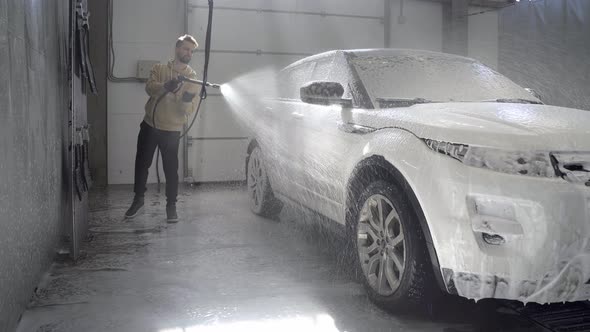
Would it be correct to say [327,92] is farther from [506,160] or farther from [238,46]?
[238,46]

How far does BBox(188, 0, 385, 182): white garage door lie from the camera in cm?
847

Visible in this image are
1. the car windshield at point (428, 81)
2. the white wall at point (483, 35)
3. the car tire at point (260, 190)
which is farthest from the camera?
the white wall at point (483, 35)

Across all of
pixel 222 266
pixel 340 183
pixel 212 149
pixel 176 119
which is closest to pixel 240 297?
pixel 222 266

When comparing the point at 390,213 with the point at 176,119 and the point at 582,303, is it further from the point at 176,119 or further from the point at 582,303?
the point at 176,119

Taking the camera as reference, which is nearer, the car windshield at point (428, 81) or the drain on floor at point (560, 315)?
the drain on floor at point (560, 315)

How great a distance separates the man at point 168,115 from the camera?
18.5 ft

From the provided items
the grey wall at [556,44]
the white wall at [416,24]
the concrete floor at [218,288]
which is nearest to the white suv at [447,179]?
the concrete floor at [218,288]

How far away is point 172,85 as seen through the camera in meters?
5.59

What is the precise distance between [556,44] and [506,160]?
9.46m

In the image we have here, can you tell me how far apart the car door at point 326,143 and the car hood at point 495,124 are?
33cm

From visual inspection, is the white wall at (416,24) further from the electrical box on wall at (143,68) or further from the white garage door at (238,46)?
the electrical box on wall at (143,68)

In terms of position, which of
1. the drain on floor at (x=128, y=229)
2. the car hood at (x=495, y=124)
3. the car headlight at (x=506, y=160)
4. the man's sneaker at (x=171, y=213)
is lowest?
the drain on floor at (x=128, y=229)

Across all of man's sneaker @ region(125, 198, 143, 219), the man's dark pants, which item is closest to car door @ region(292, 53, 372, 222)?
the man's dark pants

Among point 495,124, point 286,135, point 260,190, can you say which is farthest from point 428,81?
point 260,190
